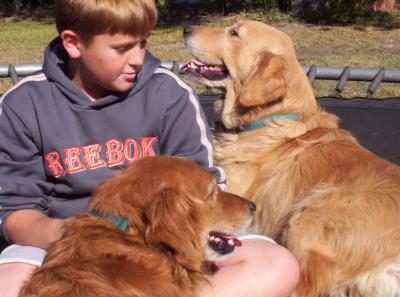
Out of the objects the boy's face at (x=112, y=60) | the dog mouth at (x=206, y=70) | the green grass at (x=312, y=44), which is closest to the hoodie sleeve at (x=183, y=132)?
the boy's face at (x=112, y=60)

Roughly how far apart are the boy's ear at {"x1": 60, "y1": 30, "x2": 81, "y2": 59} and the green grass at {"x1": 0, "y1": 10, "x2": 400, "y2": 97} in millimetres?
4901

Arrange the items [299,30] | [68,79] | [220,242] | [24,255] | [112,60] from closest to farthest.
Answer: [220,242]
[24,255]
[112,60]
[68,79]
[299,30]

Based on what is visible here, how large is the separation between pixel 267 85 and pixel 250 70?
28 centimetres

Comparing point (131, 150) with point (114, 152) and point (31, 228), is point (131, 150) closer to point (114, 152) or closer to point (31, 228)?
point (114, 152)

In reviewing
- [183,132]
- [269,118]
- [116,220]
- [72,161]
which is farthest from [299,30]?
[116,220]

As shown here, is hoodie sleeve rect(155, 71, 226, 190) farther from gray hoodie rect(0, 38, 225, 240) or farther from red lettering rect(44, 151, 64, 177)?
red lettering rect(44, 151, 64, 177)

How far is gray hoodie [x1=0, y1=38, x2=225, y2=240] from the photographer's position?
2.64 m

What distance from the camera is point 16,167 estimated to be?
2.65 m

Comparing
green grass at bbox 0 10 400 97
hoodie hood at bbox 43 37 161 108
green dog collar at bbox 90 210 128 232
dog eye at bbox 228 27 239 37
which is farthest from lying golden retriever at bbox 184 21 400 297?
green grass at bbox 0 10 400 97

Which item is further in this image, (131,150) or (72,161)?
(131,150)

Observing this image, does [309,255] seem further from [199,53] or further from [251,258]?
[199,53]

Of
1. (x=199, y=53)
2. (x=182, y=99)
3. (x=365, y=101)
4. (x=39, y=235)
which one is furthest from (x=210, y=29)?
(x=39, y=235)

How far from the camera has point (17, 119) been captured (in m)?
2.64

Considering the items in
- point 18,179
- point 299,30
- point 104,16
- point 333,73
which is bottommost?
point 299,30
